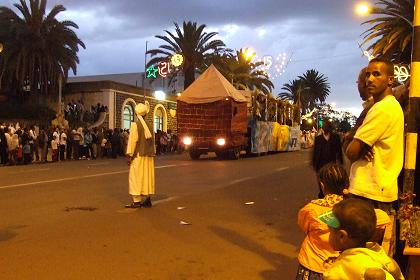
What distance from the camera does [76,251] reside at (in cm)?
664

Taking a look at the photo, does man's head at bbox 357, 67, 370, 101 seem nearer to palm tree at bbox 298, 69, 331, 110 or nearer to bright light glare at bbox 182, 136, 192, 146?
bright light glare at bbox 182, 136, 192, 146

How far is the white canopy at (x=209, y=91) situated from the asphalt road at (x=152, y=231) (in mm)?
11099

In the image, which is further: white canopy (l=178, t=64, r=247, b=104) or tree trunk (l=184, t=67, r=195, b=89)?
tree trunk (l=184, t=67, r=195, b=89)

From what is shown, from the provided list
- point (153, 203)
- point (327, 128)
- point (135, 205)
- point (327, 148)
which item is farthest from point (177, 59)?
point (327, 148)

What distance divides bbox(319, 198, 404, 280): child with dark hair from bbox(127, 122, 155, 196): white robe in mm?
7106

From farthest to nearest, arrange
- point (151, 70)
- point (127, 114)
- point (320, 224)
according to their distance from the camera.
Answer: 1. point (151, 70)
2. point (127, 114)
3. point (320, 224)

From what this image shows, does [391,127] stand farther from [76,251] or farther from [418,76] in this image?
[76,251]

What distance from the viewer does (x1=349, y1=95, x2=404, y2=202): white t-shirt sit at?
397cm

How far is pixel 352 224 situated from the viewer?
9.48ft

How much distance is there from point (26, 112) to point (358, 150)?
37520mm

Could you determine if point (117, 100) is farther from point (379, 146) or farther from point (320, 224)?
point (320, 224)

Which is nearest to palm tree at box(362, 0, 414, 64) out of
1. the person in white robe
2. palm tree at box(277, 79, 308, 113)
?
the person in white robe

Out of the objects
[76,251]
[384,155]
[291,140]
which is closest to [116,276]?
[76,251]

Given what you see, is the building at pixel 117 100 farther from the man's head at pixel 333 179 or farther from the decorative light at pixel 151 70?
the man's head at pixel 333 179
